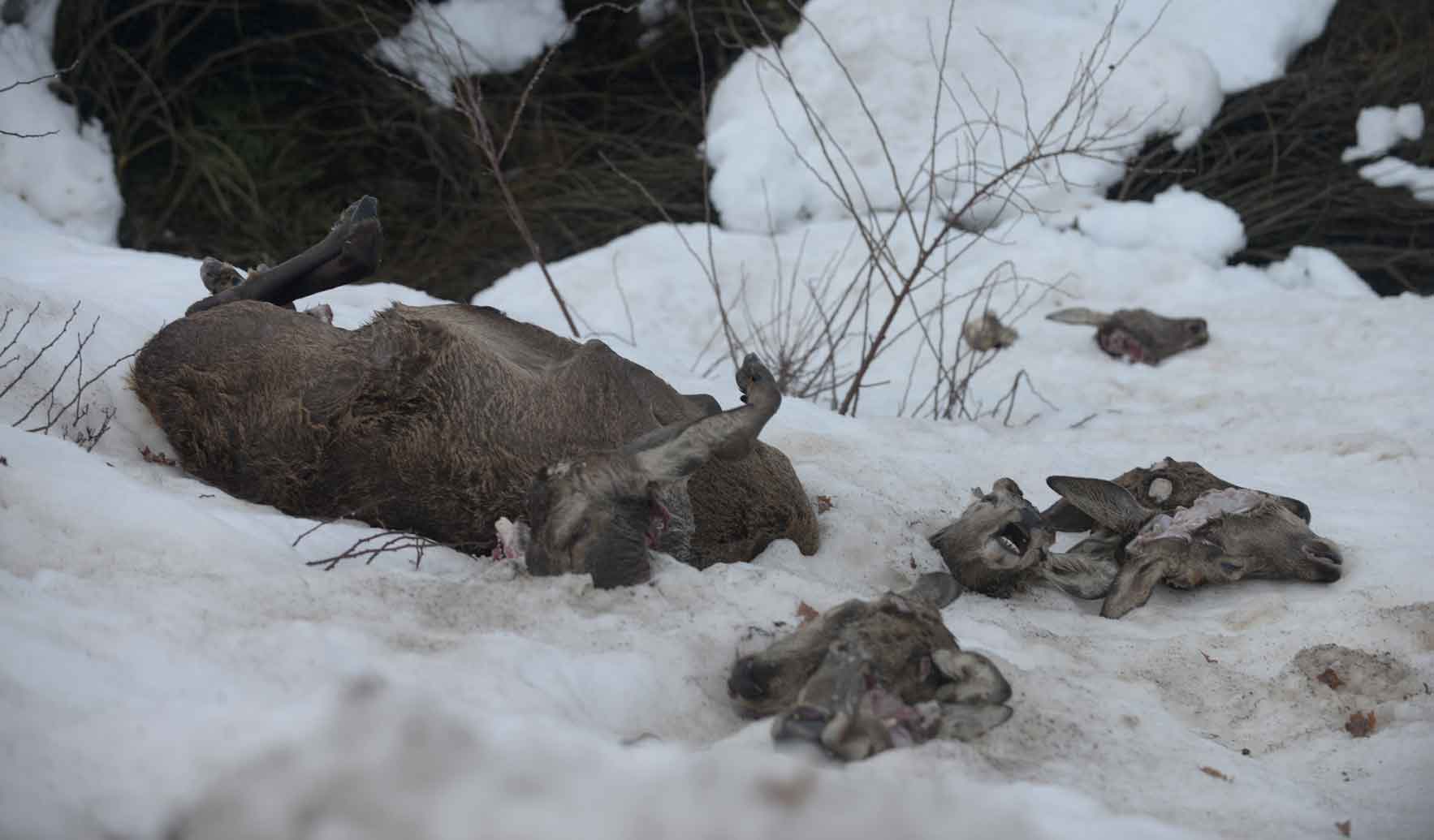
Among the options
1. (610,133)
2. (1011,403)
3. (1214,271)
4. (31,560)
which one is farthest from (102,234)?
(1214,271)

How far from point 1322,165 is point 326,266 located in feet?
23.8

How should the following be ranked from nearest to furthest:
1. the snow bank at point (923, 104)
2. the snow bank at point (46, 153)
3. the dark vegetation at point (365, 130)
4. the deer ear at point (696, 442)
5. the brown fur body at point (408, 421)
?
the deer ear at point (696, 442) → the brown fur body at point (408, 421) → the snow bank at point (46, 153) → the snow bank at point (923, 104) → the dark vegetation at point (365, 130)

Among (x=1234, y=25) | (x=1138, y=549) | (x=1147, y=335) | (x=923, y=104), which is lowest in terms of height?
(x=1138, y=549)

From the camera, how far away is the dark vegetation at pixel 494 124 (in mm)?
8570

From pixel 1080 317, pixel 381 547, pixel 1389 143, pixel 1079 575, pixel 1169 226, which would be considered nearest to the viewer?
pixel 381 547

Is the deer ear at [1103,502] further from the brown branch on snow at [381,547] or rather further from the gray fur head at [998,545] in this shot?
the brown branch on snow at [381,547]

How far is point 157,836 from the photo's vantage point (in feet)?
4.96

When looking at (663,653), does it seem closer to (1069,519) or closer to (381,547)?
(381,547)

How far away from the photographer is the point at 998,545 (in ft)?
12.1

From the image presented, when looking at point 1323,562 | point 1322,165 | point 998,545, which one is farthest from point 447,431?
point 1322,165

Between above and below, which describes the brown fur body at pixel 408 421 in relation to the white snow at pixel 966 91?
below

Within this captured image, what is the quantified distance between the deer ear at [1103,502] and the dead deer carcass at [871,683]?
1.38m

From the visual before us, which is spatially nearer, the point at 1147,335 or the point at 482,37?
the point at 1147,335

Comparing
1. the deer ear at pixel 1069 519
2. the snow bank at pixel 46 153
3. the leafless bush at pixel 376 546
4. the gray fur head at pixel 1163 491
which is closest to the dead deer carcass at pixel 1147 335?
the gray fur head at pixel 1163 491
